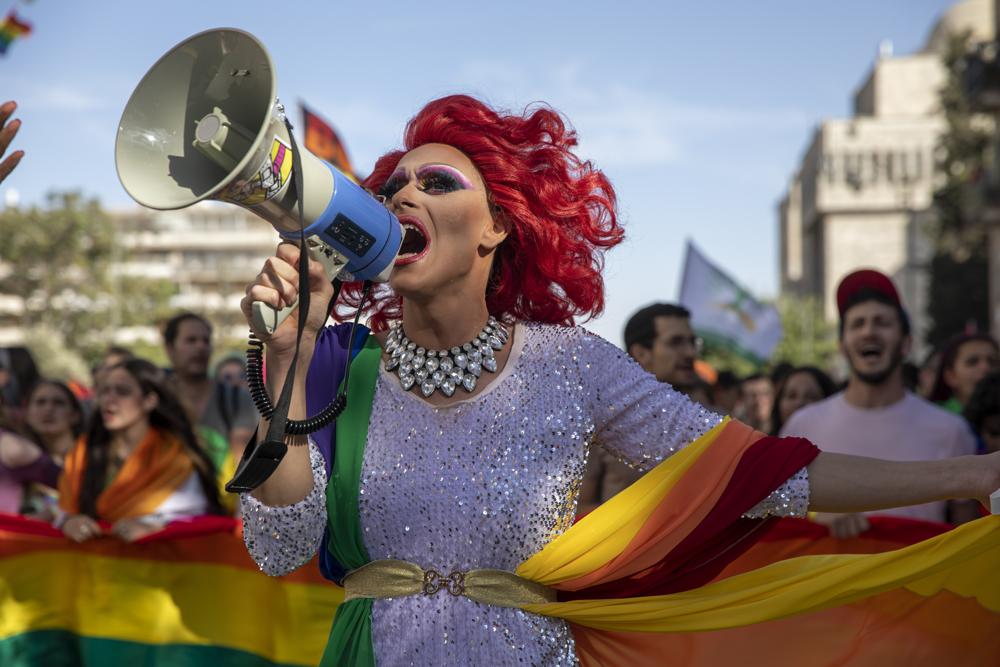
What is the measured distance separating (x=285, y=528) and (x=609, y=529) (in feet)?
2.26

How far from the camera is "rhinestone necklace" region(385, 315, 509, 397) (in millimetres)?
2766

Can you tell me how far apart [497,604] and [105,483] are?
3.87 metres

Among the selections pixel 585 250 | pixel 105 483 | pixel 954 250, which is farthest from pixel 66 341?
pixel 585 250

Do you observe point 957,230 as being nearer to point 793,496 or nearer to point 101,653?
point 101,653

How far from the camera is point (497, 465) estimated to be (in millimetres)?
2652

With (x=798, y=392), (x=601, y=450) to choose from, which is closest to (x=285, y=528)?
(x=601, y=450)

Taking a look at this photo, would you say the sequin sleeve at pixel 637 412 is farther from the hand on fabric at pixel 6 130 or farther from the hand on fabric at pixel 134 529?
the hand on fabric at pixel 134 529

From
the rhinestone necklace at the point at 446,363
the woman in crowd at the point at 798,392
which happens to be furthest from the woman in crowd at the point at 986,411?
the rhinestone necklace at the point at 446,363

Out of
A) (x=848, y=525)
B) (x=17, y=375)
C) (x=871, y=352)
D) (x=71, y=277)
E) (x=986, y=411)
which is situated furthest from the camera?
(x=71, y=277)

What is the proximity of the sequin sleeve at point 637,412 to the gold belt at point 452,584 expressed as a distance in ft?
1.22

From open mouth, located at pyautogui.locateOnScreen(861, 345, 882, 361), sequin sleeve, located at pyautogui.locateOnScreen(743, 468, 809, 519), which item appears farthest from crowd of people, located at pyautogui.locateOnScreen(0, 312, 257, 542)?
sequin sleeve, located at pyautogui.locateOnScreen(743, 468, 809, 519)

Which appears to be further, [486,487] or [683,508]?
[683,508]

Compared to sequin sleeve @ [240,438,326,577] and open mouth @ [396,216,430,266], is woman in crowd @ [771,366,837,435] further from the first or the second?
sequin sleeve @ [240,438,326,577]

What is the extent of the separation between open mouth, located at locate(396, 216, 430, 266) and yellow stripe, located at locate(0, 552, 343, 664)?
2906 mm
